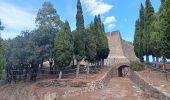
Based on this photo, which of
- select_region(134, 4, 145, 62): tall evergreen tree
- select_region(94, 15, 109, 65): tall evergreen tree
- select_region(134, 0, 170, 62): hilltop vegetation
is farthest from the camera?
select_region(134, 4, 145, 62): tall evergreen tree

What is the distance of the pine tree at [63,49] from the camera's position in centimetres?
3394

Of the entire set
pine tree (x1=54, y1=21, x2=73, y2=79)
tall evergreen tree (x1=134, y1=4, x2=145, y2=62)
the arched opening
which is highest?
tall evergreen tree (x1=134, y1=4, x2=145, y2=62)

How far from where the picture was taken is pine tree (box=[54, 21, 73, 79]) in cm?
3394

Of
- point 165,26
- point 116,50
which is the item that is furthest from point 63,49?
point 116,50

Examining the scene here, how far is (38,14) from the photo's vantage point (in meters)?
38.3

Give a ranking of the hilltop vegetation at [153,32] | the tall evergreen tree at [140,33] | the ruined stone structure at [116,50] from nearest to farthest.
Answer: the hilltop vegetation at [153,32] → the tall evergreen tree at [140,33] → the ruined stone structure at [116,50]

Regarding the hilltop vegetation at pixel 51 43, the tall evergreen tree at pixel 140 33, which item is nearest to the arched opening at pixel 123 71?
the tall evergreen tree at pixel 140 33

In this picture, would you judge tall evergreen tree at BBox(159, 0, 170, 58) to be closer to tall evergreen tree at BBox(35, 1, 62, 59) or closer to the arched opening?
tall evergreen tree at BBox(35, 1, 62, 59)

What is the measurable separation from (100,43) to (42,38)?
12220mm

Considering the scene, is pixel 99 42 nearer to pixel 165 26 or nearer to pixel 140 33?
pixel 140 33

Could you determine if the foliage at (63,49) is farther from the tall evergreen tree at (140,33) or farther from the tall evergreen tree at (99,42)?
the tall evergreen tree at (140,33)

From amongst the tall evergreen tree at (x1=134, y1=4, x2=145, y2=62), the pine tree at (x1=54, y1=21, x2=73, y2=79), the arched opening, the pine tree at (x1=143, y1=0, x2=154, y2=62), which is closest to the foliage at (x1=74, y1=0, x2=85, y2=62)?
the pine tree at (x1=54, y1=21, x2=73, y2=79)

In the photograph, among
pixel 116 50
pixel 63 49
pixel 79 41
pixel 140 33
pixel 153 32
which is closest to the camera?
pixel 63 49

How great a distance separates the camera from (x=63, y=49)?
34.2 metres
